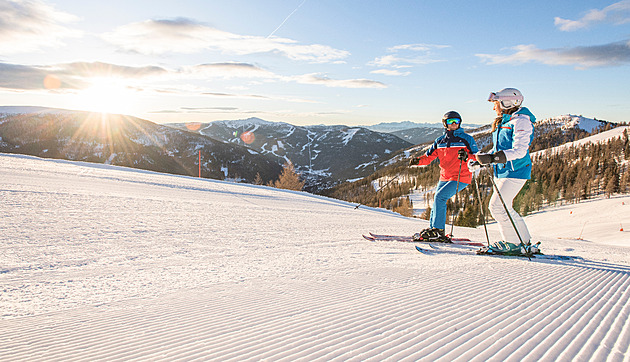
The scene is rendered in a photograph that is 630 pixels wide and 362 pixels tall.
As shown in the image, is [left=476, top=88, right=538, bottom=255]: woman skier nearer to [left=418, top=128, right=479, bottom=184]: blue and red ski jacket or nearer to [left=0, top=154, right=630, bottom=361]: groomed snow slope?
[left=0, top=154, right=630, bottom=361]: groomed snow slope

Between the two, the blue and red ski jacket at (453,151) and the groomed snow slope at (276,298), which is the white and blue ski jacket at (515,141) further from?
the groomed snow slope at (276,298)

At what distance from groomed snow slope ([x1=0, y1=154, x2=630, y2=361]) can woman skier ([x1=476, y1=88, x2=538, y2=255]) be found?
39cm

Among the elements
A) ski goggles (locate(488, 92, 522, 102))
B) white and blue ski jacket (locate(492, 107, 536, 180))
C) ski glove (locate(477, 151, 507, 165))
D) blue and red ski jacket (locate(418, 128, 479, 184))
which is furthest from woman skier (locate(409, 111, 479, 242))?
ski glove (locate(477, 151, 507, 165))

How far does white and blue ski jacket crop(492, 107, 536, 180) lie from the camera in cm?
490

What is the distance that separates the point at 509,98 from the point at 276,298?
461 centimetres

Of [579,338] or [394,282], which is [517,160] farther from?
[579,338]

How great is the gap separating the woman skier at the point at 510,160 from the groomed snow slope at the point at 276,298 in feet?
1.27

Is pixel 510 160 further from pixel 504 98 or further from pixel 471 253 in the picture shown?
pixel 471 253

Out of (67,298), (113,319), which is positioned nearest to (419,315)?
(113,319)

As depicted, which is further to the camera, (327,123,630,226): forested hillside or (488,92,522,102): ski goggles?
(327,123,630,226): forested hillside

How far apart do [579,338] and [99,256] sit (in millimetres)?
5569

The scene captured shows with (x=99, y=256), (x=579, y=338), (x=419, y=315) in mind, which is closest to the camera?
(x=579, y=338)

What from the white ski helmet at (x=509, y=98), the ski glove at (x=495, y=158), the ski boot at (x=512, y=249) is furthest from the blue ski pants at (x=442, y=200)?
the white ski helmet at (x=509, y=98)

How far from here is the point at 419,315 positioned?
2811mm
